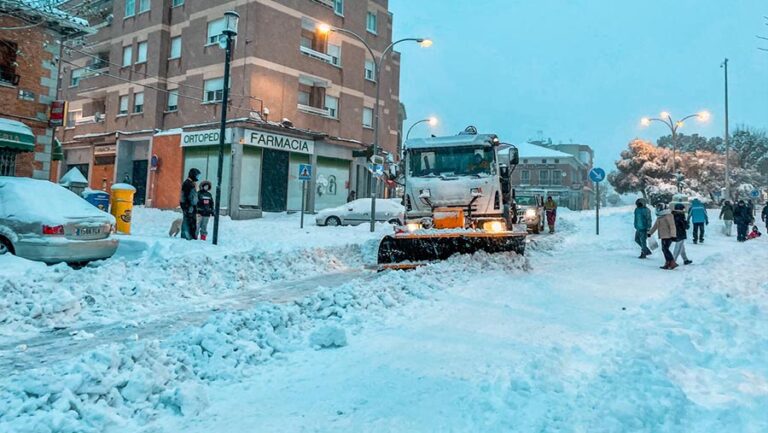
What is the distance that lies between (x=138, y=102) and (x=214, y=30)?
23.0ft

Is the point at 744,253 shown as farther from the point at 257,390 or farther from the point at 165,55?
the point at 165,55

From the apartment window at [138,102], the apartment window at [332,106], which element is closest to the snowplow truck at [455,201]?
the apartment window at [332,106]

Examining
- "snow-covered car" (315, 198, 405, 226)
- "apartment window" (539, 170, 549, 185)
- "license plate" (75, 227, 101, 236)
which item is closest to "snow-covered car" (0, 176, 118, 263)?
"license plate" (75, 227, 101, 236)

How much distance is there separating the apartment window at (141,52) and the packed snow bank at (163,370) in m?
27.4

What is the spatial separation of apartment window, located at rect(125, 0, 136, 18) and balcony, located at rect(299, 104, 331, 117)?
12566 millimetres

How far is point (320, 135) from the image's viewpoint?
26.0m

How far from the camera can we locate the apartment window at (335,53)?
2781 cm

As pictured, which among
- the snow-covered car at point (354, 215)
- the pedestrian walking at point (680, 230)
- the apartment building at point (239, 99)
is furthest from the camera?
the apartment building at point (239, 99)

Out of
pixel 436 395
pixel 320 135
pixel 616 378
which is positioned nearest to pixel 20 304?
pixel 436 395

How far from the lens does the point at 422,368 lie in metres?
4.18

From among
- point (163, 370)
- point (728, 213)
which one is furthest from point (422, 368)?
point (728, 213)

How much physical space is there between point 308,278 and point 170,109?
2158cm

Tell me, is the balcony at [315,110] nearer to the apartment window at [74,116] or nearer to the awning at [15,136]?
the awning at [15,136]

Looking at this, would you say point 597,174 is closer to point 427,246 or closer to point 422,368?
point 427,246
